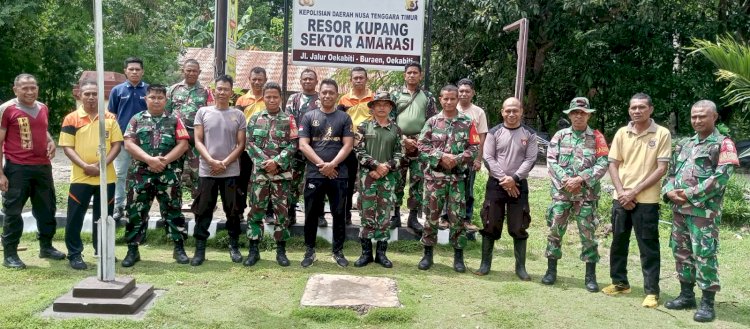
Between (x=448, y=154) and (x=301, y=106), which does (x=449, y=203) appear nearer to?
(x=448, y=154)

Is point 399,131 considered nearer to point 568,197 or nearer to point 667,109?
point 568,197

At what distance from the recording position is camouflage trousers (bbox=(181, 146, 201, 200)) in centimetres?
621

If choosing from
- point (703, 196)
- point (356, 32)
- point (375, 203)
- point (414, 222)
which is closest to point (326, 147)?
point (375, 203)

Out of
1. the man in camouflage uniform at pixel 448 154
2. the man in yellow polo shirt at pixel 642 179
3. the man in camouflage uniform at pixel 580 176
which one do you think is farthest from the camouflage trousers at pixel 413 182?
the man in yellow polo shirt at pixel 642 179

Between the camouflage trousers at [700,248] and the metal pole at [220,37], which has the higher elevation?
the metal pole at [220,37]

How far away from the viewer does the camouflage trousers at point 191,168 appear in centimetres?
621

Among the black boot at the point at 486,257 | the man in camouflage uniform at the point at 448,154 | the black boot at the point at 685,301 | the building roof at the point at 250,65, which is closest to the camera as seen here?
the black boot at the point at 685,301

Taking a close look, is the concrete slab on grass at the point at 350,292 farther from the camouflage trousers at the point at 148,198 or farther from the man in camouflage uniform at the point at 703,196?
the man in camouflage uniform at the point at 703,196

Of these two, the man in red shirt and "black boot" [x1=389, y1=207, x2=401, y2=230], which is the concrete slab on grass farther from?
the man in red shirt

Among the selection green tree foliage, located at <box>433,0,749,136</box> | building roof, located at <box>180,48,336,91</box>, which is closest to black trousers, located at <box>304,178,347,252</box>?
green tree foliage, located at <box>433,0,749,136</box>

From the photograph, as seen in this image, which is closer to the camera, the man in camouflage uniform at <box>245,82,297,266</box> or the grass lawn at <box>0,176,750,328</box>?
the grass lawn at <box>0,176,750,328</box>

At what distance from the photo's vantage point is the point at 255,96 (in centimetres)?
643

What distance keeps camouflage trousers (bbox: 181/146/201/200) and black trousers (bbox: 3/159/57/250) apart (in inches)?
48.0

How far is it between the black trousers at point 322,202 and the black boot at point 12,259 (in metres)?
2.40
